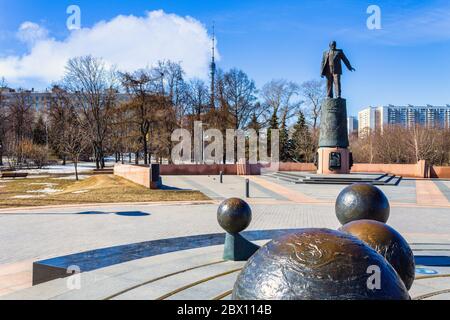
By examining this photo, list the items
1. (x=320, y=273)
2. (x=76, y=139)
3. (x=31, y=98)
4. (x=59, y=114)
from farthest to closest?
(x=31, y=98) → (x=59, y=114) → (x=76, y=139) → (x=320, y=273)

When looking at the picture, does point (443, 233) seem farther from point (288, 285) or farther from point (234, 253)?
point (288, 285)

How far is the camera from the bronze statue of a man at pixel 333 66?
30.1 m

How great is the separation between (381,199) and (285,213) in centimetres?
781

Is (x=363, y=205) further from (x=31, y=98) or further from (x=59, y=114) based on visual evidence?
(x=31, y=98)

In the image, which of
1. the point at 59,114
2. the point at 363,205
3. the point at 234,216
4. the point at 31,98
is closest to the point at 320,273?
the point at 363,205

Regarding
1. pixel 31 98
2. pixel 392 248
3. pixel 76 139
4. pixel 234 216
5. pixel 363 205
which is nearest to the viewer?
pixel 392 248

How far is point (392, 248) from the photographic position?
4.75 meters

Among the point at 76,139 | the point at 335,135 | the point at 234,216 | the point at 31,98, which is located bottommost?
the point at 234,216

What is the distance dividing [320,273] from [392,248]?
9.01ft

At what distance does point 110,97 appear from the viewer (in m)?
49.2

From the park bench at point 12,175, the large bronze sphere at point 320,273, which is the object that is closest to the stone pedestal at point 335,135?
the large bronze sphere at point 320,273

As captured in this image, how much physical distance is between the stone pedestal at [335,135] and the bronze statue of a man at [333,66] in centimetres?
110
